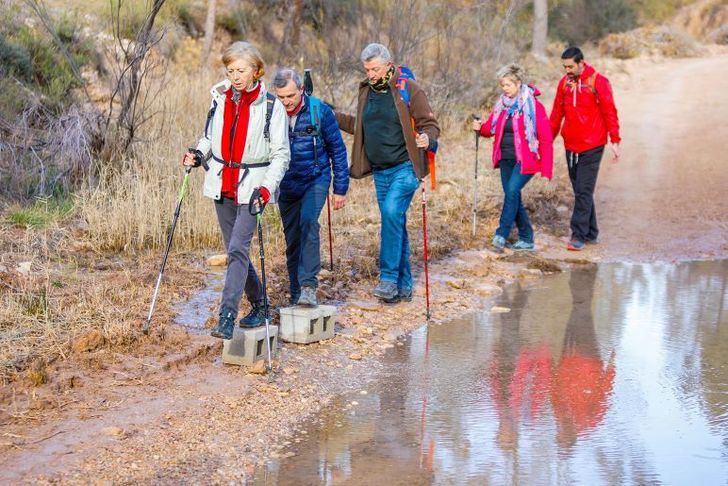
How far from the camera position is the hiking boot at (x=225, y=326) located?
6566mm

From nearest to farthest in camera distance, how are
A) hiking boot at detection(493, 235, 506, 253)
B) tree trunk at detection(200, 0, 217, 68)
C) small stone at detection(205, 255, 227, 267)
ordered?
small stone at detection(205, 255, 227, 267)
hiking boot at detection(493, 235, 506, 253)
tree trunk at detection(200, 0, 217, 68)

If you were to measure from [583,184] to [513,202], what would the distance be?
944 millimetres

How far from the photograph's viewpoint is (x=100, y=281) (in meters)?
8.43

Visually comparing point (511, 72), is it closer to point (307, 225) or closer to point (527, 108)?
point (527, 108)

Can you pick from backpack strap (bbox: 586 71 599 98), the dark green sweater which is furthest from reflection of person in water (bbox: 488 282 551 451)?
backpack strap (bbox: 586 71 599 98)

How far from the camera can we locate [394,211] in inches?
331

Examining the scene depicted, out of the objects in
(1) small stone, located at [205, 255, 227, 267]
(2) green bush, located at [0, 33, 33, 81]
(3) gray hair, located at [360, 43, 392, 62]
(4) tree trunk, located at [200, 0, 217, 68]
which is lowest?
(1) small stone, located at [205, 255, 227, 267]

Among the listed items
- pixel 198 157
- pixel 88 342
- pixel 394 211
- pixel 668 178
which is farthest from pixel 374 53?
pixel 668 178

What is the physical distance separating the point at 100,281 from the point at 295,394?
9.23 ft

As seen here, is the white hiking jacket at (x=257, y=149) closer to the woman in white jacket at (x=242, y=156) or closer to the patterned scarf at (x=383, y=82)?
the woman in white jacket at (x=242, y=156)

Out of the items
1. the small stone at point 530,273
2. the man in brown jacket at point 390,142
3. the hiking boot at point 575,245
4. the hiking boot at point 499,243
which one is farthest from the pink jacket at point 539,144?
the man in brown jacket at point 390,142

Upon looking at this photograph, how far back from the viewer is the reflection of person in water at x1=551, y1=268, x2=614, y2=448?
5.89 metres

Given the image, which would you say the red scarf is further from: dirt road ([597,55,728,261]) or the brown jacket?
dirt road ([597,55,728,261])

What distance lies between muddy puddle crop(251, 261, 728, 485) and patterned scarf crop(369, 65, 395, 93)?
196 centimetres
